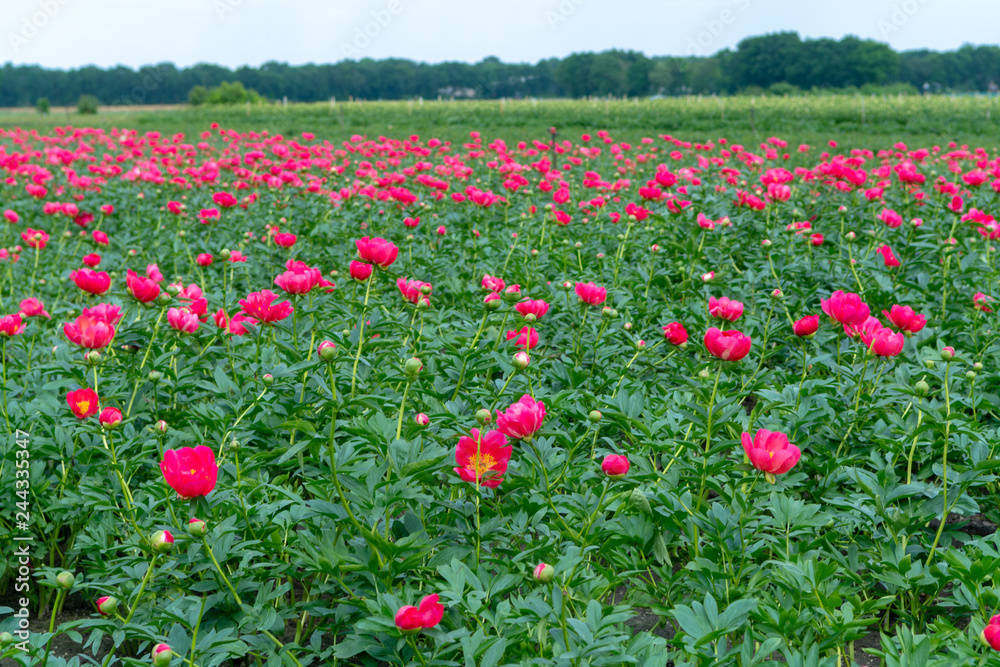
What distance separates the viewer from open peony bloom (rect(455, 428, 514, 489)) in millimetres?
1299

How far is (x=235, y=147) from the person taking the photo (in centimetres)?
922

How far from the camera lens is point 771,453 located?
1356 mm

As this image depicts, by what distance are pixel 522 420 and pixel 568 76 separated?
250 ft

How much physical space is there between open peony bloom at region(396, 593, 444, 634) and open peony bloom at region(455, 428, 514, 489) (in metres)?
0.25

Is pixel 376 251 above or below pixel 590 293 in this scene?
above

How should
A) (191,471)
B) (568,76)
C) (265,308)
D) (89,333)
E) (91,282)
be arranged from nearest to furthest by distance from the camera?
(191,471) → (89,333) → (265,308) → (91,282) → (568,76)

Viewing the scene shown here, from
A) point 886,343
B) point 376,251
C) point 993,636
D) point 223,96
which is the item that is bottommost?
point 993,636

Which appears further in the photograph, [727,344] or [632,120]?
[632,120]

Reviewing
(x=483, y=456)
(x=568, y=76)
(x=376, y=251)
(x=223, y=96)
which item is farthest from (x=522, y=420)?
(x=568, y=76)

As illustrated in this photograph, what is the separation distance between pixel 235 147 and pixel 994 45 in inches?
3766

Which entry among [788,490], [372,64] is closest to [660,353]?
[788,490]

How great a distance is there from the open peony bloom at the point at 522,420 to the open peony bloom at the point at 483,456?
2 cm

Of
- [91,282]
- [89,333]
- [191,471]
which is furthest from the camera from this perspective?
[91,282]

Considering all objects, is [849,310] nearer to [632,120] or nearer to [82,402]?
[82,402]
